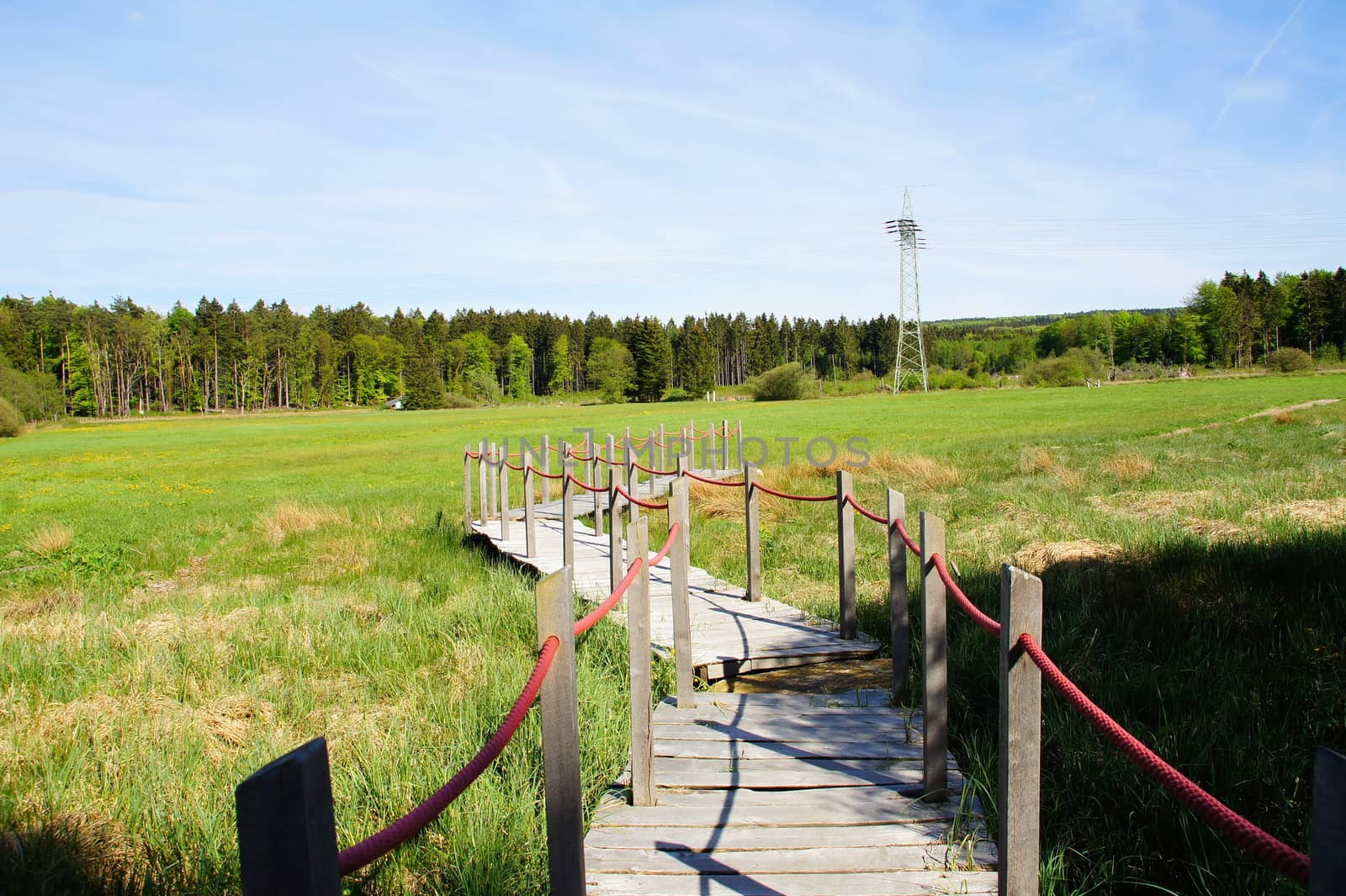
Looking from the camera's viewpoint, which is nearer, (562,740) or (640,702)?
(562,740)

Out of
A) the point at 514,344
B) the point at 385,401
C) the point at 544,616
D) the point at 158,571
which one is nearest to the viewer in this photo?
the point at 544,616

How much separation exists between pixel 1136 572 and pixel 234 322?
11528cm

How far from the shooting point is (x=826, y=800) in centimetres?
402

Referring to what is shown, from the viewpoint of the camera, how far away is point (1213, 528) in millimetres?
Answer: 9594

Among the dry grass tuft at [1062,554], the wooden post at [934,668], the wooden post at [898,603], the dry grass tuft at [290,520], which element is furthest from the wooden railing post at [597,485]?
the wooden post at [934,668]

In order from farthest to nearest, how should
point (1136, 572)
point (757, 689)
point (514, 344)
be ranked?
point (514, 344)
point (1136, 572)
point (757, 689)

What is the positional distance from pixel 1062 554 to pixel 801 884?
21.6 feet

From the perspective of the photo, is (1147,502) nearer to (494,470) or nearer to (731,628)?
(731,628)

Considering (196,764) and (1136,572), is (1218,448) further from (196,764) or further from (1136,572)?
(196,764)

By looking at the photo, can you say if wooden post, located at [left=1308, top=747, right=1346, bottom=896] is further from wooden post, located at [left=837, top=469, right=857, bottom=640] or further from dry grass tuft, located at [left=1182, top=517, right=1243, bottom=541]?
dry grass tuft, located at [left=1182, top=517, right=1243, bottom=541]

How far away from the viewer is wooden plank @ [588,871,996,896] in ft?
10.6

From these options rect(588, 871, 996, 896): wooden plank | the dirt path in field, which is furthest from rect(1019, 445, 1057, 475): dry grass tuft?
rect(588, 871, 996, 896): wooden plank

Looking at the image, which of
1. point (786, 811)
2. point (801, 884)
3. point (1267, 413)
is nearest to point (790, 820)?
point (786, 811)

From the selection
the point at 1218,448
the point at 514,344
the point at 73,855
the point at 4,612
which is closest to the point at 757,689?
the point at 73,855
